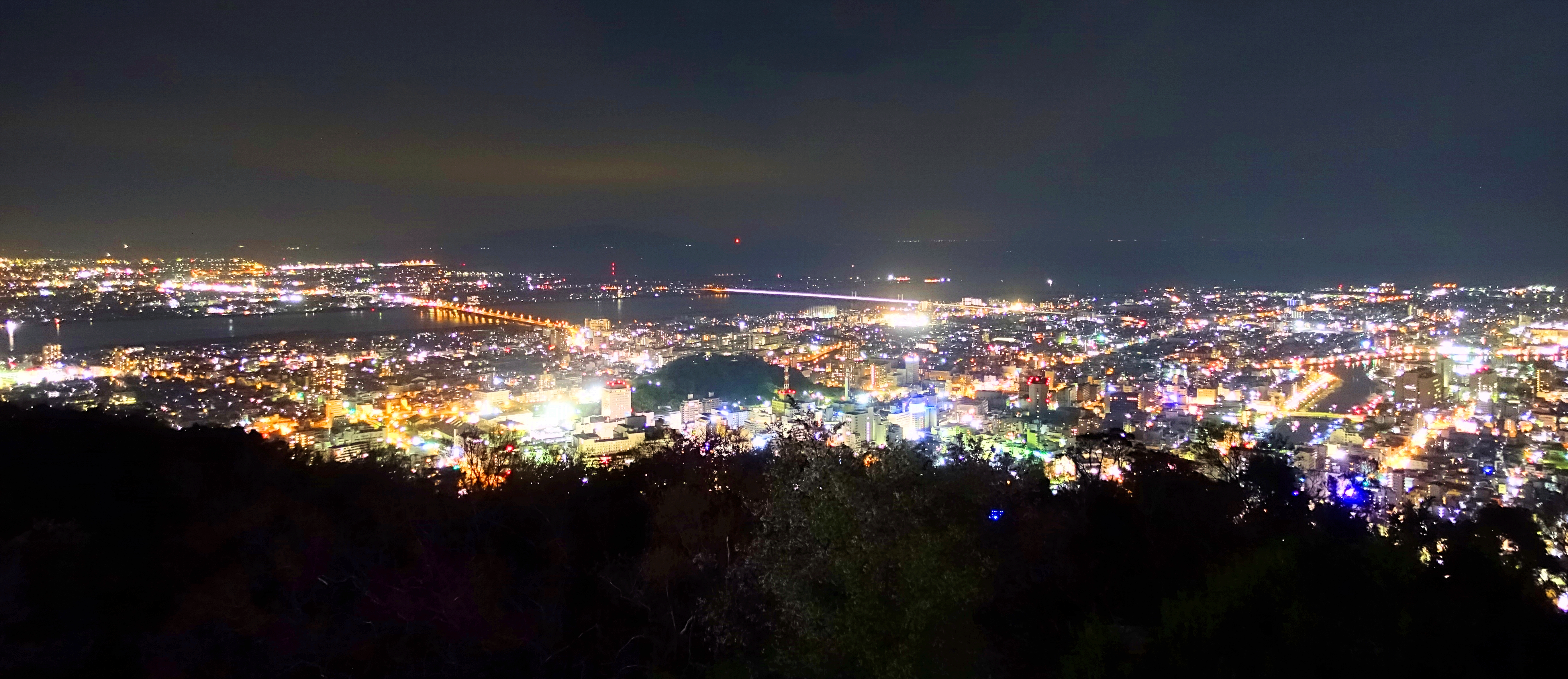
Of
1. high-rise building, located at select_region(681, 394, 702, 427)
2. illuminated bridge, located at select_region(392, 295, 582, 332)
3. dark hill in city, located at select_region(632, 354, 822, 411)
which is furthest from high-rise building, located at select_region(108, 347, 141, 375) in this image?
illuminated bridge, located at select_region(392, 295, 582, 332)

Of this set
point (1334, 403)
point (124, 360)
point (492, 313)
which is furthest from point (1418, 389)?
point (492, 313)

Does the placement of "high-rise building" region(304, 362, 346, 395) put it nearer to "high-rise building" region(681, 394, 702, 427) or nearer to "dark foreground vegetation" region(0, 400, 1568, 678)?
"high-rise building" region(681, 394, 702, 427)

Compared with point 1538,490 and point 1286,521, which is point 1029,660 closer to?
point 1286,521

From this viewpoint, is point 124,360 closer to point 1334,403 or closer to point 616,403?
point 616,403

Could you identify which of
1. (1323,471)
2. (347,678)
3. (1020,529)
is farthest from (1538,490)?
(347,678)

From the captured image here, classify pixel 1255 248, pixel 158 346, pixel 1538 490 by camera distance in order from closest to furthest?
pixel 1538 490 < pixel 158 346 < pixel 1255 248

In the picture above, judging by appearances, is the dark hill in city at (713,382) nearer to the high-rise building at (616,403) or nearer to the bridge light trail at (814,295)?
the high-rise building at (616,403)
